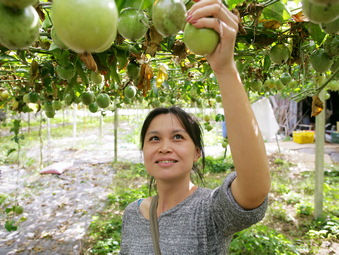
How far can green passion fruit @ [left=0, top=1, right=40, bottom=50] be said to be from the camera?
0.50 metres

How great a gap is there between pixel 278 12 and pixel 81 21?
964 millimetres

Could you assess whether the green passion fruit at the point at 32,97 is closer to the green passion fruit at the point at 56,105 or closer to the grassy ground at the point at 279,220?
the green passion fruit at the point at 56,105

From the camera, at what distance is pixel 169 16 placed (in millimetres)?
564

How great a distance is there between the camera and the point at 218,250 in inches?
45.6

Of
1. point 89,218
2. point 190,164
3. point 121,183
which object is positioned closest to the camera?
point 190,164

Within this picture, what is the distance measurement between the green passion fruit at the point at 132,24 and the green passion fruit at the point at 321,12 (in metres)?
0.42

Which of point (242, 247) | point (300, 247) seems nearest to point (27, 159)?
point (242, 247)

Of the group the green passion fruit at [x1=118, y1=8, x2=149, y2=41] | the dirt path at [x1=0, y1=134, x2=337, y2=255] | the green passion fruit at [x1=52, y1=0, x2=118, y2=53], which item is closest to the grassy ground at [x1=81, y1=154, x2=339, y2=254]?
the dirt path at [x1=0, y1=134, x2=337, y2=255]

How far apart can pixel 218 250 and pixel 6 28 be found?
A: 1192 mm

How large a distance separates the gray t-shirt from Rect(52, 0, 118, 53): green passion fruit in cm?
78

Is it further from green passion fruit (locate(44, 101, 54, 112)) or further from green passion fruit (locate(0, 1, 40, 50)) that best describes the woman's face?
green passion fruit (locate(44, 101, 54, 112))

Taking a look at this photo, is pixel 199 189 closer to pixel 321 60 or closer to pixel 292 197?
pixel 321 60

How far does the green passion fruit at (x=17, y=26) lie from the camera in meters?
0.50

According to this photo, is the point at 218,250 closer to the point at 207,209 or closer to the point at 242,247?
the point at 207,209
